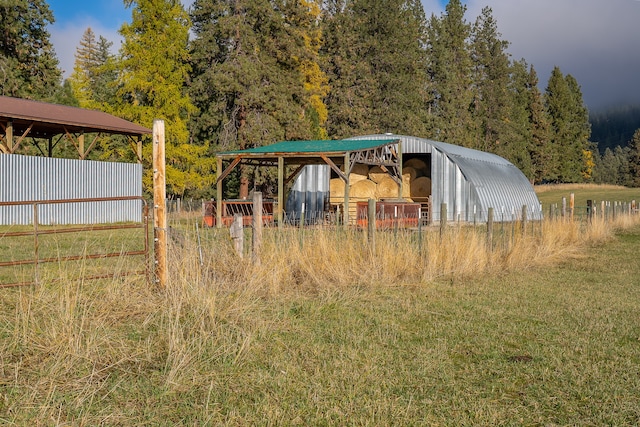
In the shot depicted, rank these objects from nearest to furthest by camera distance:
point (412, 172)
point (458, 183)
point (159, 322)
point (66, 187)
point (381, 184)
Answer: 1. point (159, 322)
2. point (66, 187)
3. point (458, 183)
4. point (381, 184)
5. point (412, 172)

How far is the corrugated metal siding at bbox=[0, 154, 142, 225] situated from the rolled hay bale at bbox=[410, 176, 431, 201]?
1373cm

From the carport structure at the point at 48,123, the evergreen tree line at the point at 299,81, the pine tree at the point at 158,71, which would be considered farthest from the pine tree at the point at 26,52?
the carport structure at the point at 48,123

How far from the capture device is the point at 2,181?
21656mm

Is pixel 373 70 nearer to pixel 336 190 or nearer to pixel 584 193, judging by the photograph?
pixel 336 190

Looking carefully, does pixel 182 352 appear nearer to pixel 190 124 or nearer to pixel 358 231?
pixel 358 231

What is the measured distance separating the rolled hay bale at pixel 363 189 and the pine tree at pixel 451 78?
1011 inches

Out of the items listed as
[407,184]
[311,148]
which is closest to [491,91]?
[407,184]

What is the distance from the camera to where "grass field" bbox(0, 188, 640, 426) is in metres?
4.39

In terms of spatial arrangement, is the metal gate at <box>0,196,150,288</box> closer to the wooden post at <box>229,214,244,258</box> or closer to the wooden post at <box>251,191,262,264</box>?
the wooden post at <box>229,214,244,258</box>

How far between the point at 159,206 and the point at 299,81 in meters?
33.2

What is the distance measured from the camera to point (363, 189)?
29969 millimetres

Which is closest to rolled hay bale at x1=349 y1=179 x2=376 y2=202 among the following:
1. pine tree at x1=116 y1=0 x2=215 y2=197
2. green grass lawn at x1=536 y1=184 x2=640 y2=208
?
pine tree at x1=116 y1=0 x2=215 y2=197

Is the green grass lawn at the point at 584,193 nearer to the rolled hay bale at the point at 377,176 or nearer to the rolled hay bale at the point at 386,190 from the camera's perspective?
the rolled hay bale at the point at 377,176

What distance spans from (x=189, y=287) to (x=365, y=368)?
7.63 ft
